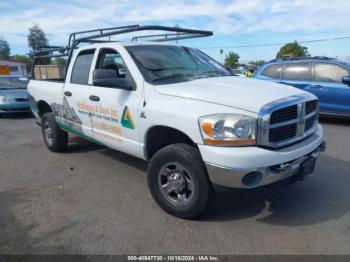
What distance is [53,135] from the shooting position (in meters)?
5.55

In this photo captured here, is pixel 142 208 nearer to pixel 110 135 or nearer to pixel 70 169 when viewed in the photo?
pixel 110 135

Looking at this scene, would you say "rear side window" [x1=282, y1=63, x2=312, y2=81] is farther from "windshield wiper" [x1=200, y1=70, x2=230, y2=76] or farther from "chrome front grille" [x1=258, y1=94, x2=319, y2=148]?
"chrome front grille" [x1=258, y1=94, x2=319, y2=148]

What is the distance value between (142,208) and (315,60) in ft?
22.5

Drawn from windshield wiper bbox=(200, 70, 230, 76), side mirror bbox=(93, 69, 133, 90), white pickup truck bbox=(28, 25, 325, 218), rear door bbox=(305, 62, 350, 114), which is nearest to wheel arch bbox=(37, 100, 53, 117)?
white pickup truck bbox=(28, 25, 325, 218)

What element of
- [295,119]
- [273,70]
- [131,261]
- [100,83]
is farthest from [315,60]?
[131,261]

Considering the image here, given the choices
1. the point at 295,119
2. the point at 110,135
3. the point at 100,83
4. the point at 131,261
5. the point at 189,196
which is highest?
the point at 100,83

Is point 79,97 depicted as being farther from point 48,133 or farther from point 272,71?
point 272,71

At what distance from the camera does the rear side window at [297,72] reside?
8.28 metres

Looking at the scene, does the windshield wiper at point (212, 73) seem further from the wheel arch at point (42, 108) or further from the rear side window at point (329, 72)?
the rear side window at point (329, 72)

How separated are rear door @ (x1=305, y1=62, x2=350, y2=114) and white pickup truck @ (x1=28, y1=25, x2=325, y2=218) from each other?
4668 millimetres

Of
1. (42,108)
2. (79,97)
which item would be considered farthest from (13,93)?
(79,97)

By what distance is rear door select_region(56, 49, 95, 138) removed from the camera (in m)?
4.42

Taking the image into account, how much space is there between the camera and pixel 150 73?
356cm

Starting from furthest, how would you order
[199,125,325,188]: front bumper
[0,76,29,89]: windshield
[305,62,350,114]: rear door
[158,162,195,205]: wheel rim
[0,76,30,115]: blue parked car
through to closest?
[0,76,29,89]: windshield
[0,76,30,115]: blue parked car
[305,62,350,114]: rear door
[158,162,195,205]: wheel rim
[199,125,325,188]: front bumper
